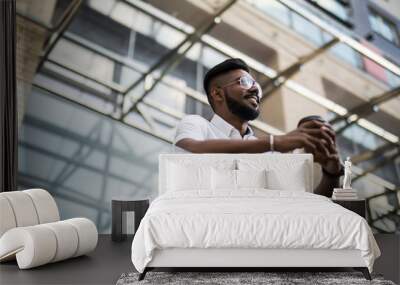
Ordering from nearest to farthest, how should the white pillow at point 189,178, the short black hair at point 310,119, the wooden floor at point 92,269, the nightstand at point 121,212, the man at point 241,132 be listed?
the wooden floor at point 92,269, the white pillow at point 189,178, the nightstand at point 121,212, the man at point 241,132, the short black hair at point 310,119

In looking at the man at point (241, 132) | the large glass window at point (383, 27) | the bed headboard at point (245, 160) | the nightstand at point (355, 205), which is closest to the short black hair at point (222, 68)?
the man at point (241, 132)

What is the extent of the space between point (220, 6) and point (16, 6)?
A: 2.18 metres

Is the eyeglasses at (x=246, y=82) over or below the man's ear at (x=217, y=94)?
over

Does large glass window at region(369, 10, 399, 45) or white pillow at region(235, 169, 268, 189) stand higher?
large glass window at region(369, 10, 399, 45)

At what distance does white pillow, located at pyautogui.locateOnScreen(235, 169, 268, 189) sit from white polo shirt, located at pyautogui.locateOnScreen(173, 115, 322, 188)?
63 centimetres

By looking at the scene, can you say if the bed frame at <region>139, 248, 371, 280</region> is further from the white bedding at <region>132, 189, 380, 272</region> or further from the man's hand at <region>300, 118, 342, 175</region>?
the man's hand at <region>300, 118, 342, 175</region>

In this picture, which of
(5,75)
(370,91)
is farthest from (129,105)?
(370,91)

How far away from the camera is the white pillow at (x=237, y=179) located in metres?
4.65

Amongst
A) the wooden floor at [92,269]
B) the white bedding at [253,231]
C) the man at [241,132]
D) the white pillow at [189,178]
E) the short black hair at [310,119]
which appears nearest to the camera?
the white bedding at [253,231]

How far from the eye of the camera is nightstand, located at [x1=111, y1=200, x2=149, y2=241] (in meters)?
4.95

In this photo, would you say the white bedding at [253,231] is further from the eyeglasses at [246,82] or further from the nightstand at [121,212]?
the eyeglasses at [246,82]

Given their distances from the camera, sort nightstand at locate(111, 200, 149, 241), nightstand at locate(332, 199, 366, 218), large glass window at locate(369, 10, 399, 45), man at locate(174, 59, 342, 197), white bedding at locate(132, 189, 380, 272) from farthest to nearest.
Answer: large glass window at locate(369, 10, 399, 45), man at locate(174, 59, 342, 197), nightstand at locate(111, 200, 149, 241), nightstand at locate(332, 199, 366, 218), white bedding at locate(132, 189, 380, 272)

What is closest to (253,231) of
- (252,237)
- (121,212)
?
(252,237)

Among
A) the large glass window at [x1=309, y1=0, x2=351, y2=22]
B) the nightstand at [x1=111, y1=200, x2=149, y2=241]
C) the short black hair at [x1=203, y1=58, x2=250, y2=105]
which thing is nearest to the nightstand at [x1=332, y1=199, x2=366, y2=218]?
the short black hair at [x1=203, y1=58, x2=250, y2=105]
